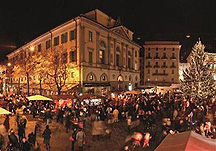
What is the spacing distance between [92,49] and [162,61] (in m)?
36.8

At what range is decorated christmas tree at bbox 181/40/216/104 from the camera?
23688 millimetres

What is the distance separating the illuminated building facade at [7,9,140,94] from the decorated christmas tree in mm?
15682

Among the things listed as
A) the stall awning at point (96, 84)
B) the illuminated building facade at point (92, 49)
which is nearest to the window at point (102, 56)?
the illuminated building facade at point (92, 49)

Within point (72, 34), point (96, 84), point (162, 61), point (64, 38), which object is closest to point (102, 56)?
point (96, 84)

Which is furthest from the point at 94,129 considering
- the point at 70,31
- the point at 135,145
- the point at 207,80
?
the point at 70,31

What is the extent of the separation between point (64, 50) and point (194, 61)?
2058 centimetres

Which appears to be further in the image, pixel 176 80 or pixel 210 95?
pixel 176 80

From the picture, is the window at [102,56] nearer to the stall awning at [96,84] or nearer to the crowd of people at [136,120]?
the stall awning at [96,84]

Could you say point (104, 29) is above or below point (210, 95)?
above

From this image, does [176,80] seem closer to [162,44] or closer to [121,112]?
[162,44]

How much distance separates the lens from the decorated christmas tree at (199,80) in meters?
23.7

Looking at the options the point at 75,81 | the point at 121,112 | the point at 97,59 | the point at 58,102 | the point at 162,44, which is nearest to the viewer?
the point at 121,112

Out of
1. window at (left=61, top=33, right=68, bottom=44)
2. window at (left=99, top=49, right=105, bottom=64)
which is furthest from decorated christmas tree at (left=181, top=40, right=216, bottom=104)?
window at (left=61, top=33, right=68, bottom=44)

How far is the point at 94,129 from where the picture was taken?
10812mm
